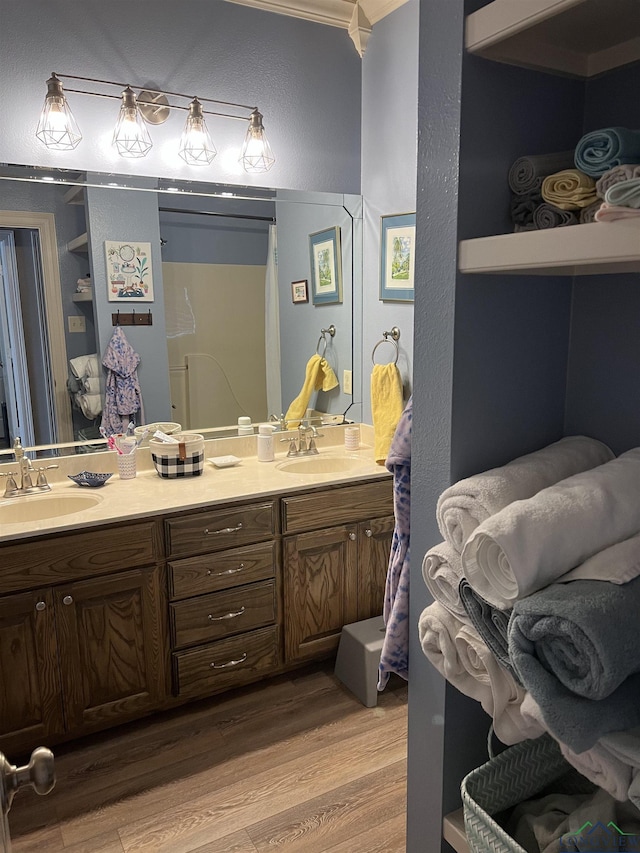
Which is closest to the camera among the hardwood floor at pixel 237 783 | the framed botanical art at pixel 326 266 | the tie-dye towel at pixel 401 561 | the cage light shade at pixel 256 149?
the tie-dye towel at pixel 401 561

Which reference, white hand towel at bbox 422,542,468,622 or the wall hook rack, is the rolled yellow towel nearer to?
white hand towel at bbox 422,542,468,622

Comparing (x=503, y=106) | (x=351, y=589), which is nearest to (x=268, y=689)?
(x=351, y=589)

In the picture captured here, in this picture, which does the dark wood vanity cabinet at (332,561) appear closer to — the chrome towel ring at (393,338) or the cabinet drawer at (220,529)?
the cabinet drawer at (220,529)

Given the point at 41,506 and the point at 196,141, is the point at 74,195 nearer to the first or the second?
the point at 196,141

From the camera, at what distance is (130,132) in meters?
2.34

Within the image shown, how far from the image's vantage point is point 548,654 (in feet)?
2.43

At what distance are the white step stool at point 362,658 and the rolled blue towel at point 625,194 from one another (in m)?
1.98

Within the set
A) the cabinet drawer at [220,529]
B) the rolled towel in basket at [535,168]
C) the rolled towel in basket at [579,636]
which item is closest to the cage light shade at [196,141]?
the cabinet drawer at [220,529]

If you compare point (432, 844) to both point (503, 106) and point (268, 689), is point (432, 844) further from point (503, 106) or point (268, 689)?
point (268, 689)

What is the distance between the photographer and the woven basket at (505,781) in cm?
98

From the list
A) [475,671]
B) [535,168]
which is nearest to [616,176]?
[535,168]

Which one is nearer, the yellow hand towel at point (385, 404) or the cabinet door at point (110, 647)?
the cabinet door at point (110, 647)

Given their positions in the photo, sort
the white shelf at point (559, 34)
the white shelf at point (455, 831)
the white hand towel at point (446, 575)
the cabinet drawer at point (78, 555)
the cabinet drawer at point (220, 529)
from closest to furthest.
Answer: the white shelf at point (559, 34)
the white hand towel at point (446, 575)
the white shelf at point (455, 831)
the cabinet drawer at point (78, 555)
the cabinet drawer at point (220, 529)

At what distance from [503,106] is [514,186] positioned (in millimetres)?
121
